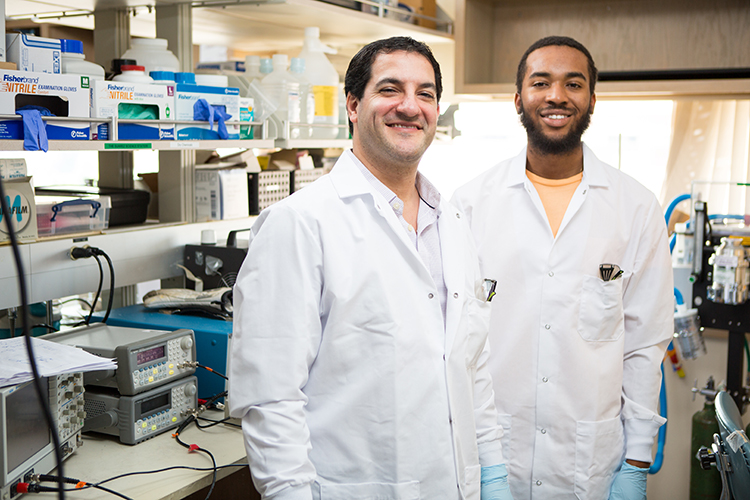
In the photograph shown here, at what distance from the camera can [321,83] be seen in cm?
242

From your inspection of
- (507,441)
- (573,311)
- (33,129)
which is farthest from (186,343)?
(573,311)

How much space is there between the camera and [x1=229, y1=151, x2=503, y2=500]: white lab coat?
1070 mm

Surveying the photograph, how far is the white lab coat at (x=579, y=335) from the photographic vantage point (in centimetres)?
159

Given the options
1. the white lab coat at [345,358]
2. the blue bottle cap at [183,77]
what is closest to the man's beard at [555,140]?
the white lab coat at [345,358]

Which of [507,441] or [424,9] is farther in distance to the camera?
[424,9]

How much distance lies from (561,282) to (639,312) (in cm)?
21

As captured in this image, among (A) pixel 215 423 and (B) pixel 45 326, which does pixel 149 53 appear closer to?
(B) pixel 45 326

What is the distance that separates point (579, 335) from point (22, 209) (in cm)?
139

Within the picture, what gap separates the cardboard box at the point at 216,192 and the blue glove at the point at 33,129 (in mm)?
822

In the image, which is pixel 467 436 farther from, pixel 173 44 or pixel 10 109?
pixel 173 44

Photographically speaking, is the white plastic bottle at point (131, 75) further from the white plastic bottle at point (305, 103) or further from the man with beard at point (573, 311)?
the man with beard at point (573, 311)

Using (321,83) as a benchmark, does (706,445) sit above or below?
below

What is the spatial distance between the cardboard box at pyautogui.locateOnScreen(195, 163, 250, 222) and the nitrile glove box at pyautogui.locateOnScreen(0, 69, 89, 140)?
71cm

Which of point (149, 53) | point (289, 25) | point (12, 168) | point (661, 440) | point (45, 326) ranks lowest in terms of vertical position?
point (661, 440)
